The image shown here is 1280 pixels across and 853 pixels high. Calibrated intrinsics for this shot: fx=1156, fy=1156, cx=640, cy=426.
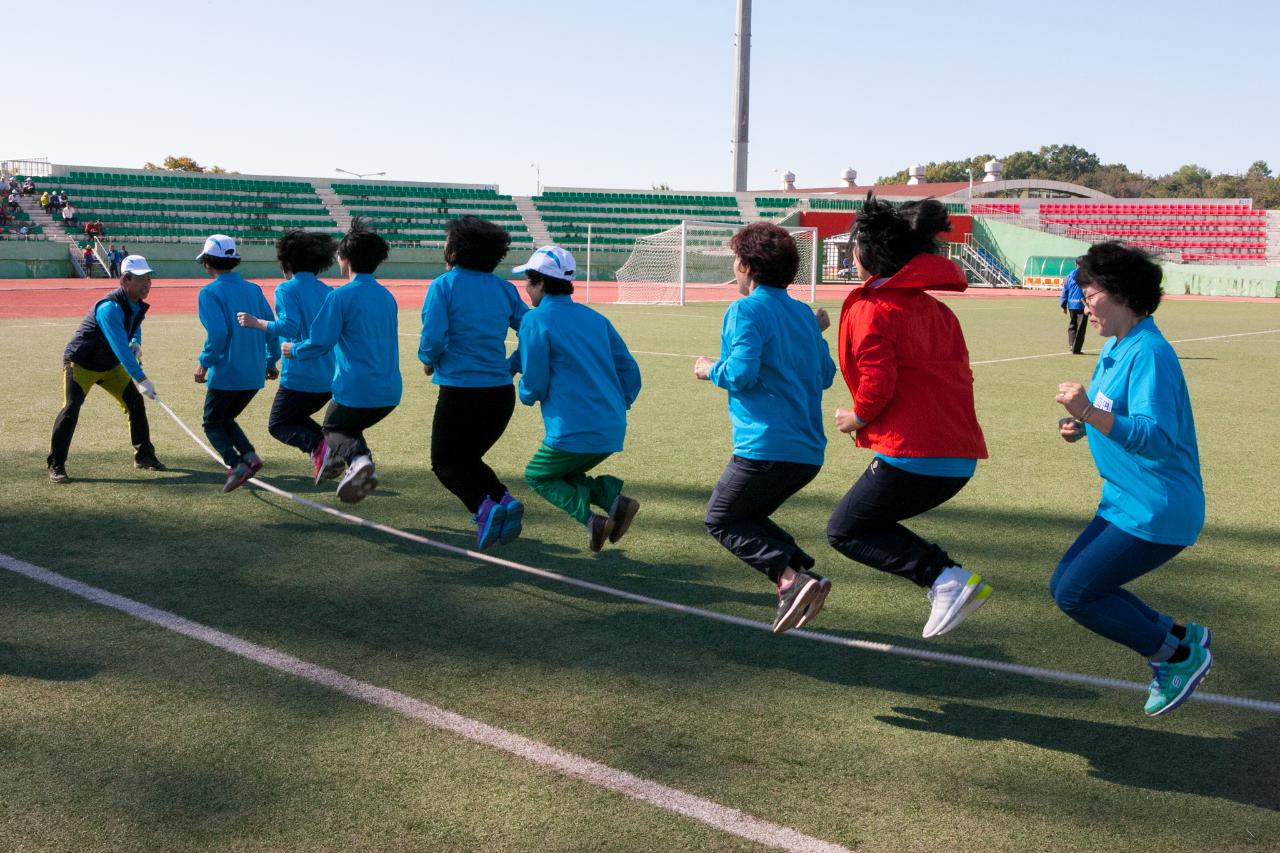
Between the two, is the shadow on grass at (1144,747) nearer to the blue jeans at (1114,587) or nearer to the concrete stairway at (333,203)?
the blue jeans at (1114,587)

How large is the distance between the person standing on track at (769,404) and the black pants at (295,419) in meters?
3.34

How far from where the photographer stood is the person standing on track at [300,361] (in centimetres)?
694

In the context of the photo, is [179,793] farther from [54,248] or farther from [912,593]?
[54,248]

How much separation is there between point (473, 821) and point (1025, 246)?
192ft

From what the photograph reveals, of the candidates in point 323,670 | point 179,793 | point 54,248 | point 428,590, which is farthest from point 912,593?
point 54,248

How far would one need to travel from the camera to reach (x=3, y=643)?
4.68 meters

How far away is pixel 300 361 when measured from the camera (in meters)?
6.91

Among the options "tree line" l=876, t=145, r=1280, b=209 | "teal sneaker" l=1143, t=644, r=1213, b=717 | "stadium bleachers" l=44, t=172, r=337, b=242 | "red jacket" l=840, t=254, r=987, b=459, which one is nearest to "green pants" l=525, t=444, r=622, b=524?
"red jacket" l=840, t=254, r=987, b=459

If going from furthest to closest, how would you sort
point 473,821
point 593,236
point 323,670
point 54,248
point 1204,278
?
point 593,236
point 1204,278
point 54,248
point 323,670
point 473,821

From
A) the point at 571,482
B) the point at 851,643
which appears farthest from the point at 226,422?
the point at 851,643

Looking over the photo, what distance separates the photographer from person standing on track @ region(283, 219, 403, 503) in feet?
21.0

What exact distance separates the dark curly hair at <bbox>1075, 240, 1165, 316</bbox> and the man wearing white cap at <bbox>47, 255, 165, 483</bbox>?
572 cm

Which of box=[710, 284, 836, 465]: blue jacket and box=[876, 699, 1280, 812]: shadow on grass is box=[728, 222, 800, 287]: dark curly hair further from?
box=[876, 699, 1280, 812]: shadow on grass

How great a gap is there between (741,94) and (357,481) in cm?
4864
